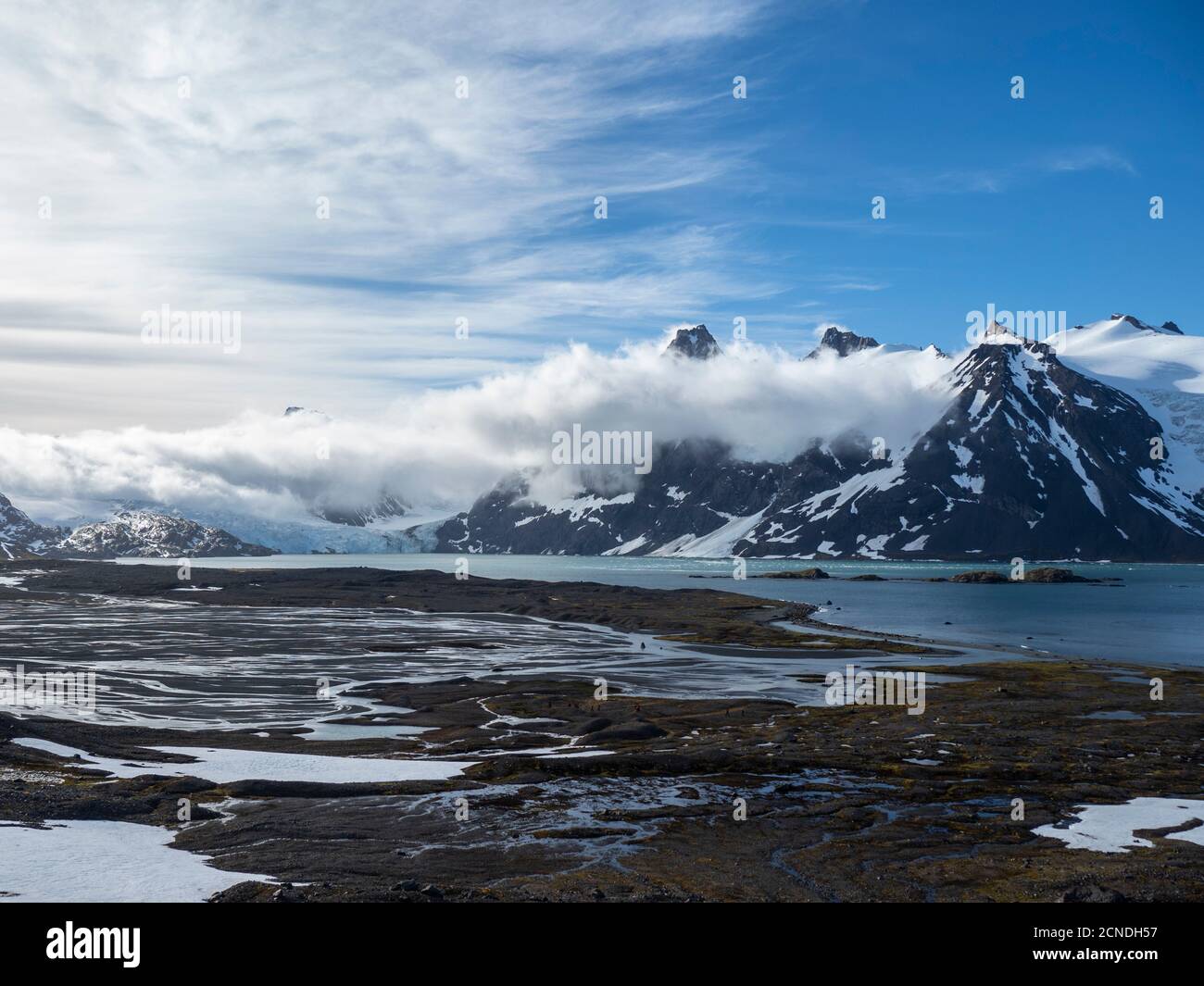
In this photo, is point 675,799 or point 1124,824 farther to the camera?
point 675,799

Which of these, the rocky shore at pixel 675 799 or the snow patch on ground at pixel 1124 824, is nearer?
the rocky shore at pixel 675 799

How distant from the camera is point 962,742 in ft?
176

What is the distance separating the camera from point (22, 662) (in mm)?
86250

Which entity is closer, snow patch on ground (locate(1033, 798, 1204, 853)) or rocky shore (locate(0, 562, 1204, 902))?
rocky shore (locate(0, 562, 1204, 902))

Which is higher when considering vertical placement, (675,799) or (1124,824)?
(1124,824)

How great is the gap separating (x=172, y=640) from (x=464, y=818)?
8909 cm

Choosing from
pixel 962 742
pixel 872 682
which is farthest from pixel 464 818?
pixel 872 682
